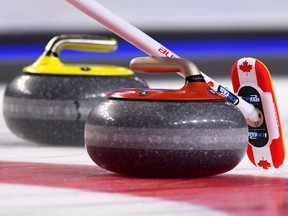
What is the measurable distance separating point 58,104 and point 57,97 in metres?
0.02

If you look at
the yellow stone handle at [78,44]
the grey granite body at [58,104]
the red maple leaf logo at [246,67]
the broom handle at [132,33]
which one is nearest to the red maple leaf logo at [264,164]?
the broom handle at [132,33]

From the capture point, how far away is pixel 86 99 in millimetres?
3264

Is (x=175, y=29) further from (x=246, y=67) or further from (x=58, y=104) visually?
(x=246, y=67)

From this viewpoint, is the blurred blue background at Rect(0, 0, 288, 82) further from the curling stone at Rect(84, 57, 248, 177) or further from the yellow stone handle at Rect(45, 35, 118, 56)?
the curling stone at Rect(84, 57, 248, 177)

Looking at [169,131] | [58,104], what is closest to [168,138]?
[169,131]

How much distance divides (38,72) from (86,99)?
0.17 m

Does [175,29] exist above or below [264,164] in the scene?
above

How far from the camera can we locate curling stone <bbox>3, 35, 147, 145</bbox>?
324 centimetres

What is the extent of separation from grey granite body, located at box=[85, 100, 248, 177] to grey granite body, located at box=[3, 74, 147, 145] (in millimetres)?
655

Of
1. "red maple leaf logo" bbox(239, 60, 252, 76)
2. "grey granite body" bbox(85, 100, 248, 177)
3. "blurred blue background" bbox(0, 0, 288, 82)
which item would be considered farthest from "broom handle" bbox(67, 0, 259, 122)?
"blurred blue background" bbox(0, 0, 288, 82)

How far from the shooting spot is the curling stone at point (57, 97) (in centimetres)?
324

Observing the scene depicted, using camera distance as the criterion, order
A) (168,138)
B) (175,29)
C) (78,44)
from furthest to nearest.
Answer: (175,29) < (78,44) < (168,138)

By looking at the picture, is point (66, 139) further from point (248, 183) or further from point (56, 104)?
point (248, 183)

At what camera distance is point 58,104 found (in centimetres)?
324
